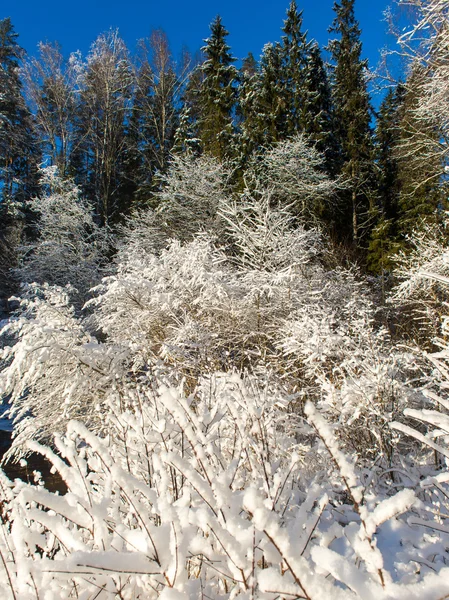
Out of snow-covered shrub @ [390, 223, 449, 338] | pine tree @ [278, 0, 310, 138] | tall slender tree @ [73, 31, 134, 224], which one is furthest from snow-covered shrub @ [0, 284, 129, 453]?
tall slender tree @ [73, 31, 134, 224]

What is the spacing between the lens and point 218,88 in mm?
17891

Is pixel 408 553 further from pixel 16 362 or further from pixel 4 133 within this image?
pixel 4 133

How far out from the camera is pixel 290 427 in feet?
14.7

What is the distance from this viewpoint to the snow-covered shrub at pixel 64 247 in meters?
14.7

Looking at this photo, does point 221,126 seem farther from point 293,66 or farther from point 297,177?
point 297,177

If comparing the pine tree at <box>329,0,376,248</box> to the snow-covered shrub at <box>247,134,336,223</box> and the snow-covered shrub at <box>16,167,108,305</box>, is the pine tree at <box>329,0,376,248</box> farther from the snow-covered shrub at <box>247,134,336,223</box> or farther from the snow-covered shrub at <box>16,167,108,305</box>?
the snow-covered shrub at <box>16,167,108,305</box>

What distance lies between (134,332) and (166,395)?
22.6 feet

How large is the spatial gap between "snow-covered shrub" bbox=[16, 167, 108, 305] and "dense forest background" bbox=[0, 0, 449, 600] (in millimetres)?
117

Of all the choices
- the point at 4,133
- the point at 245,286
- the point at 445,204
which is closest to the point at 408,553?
the point at 245,286

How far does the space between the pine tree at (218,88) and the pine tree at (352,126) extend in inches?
190

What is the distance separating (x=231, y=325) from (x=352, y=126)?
42.6ft

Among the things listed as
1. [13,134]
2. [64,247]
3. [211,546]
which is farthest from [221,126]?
[211,546]

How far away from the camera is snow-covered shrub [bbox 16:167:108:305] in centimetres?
1471

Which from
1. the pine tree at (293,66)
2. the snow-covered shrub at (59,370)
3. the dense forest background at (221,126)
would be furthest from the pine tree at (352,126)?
the snow-covered shrub at (59,370)
